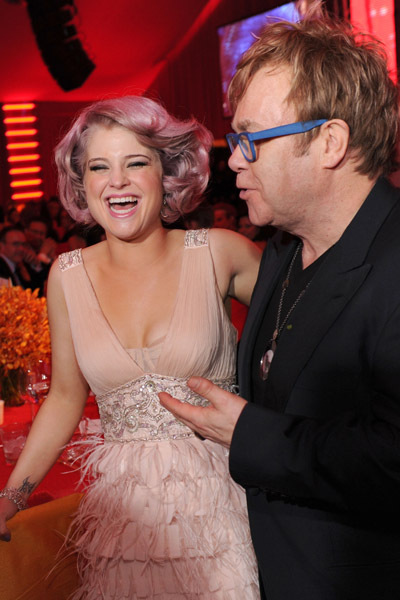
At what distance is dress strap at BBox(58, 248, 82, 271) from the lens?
208 cm

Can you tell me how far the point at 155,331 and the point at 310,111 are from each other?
839 millimetres

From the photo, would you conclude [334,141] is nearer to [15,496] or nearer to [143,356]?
[143,356]

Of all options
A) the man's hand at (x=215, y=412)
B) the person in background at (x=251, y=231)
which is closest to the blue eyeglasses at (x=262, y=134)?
the man's hand at (x=215, y=412)

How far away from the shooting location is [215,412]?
1.28 meters

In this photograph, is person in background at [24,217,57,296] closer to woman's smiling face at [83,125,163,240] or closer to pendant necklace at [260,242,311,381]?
woman's smiling face at [83,125,163,240]

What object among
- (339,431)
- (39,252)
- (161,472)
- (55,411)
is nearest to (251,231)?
(39,252)

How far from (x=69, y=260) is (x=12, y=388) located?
1.26m

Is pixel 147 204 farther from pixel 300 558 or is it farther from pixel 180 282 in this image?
pixel 300 558

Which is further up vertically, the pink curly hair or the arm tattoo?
the pink curly hair

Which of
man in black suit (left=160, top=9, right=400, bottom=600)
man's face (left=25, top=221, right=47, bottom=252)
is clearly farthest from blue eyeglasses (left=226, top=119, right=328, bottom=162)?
man's face (left=25, top=221, right=47, bottom=252)

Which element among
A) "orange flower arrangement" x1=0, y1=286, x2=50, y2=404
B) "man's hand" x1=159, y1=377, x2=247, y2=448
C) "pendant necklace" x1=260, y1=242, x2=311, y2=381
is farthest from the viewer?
"orange flower arrangement" x1=0, y1=286, x2=50, y2=404

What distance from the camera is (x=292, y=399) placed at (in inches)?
51.2


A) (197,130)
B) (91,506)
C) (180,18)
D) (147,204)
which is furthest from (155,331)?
(180,18)

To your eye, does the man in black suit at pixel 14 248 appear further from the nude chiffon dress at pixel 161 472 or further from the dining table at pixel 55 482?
the nude chiffon dress at pixel 161 472
